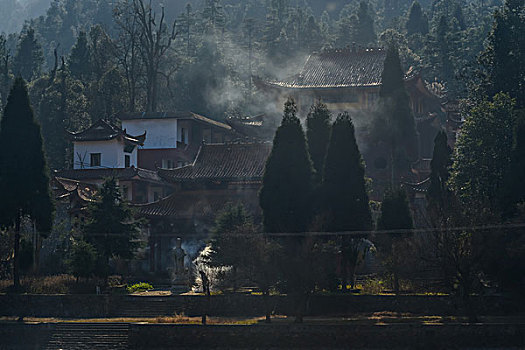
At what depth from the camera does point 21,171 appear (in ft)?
102

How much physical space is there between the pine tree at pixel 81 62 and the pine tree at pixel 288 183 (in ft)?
149

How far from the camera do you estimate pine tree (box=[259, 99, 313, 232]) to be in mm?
28750

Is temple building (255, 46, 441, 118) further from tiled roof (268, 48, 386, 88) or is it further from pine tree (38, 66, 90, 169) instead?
pine tree (38, 66, 90, 169)

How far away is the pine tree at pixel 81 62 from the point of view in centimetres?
7181

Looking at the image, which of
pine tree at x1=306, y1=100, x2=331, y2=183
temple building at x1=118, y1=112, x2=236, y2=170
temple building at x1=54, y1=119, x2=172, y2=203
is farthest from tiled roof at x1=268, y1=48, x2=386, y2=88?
pine tree at x1=306, y1=100, x2=331, y2=183

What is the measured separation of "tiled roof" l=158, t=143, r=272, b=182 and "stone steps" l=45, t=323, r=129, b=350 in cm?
1418

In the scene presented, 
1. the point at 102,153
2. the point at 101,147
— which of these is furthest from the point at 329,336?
the point at 101,147

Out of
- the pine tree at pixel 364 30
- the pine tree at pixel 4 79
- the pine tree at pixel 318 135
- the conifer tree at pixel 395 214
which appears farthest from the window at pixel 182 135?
the pine tree at pixel 364 30

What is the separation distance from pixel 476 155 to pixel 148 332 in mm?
14630

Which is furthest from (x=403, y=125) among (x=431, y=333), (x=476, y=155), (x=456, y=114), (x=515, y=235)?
(x=431, y=333)

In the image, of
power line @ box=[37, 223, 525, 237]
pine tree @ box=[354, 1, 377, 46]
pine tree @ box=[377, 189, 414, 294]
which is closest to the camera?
power line @ box=[37, 223, 525, 237]

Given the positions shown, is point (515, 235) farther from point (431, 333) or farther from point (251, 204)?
point (251, 204)

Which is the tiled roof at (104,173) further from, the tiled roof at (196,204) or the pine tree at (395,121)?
the pine tree at (395,121)

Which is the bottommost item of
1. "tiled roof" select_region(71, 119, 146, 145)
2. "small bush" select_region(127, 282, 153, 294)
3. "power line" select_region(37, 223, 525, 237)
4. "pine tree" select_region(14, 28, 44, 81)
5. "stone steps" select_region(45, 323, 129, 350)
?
"stone steps" select_region(45, 323, 129, 350)
